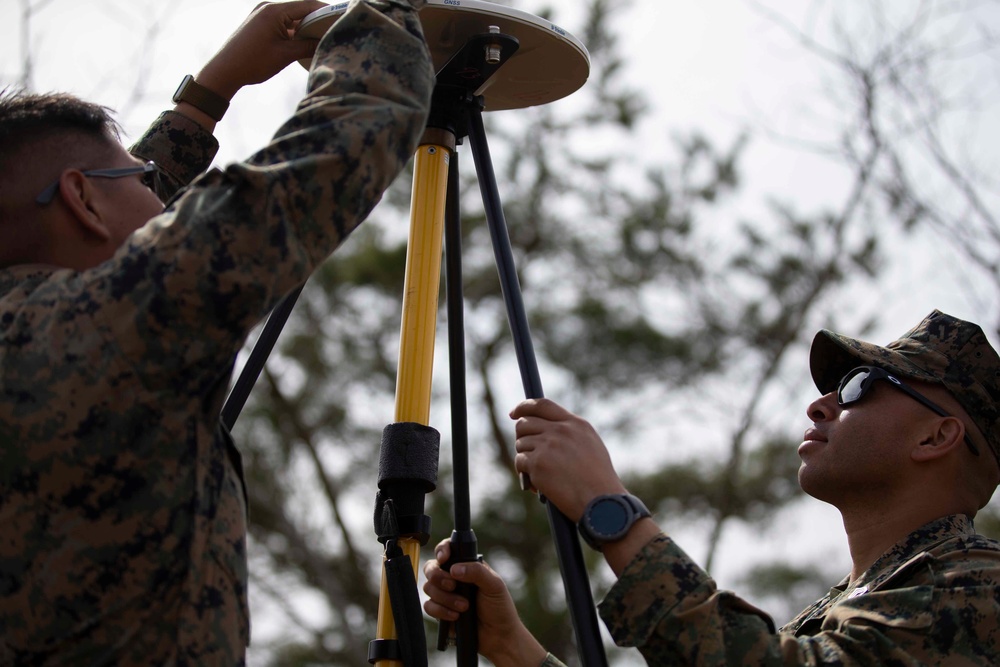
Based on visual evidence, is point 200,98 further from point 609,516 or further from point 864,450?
point 864,450

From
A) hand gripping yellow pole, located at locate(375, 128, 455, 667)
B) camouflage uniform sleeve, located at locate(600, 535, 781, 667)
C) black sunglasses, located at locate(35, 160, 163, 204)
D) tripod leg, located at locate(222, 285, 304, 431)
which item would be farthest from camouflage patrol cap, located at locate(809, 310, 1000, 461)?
black sunglasses, located at locate(35, 160, 163, 204)

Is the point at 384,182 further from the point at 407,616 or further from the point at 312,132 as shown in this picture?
the point at 407,616

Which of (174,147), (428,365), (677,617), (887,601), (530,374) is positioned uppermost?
(174,147)

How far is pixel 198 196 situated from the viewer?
1.74 meters

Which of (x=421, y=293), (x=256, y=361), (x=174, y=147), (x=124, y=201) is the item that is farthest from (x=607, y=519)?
(x=174, y=147)

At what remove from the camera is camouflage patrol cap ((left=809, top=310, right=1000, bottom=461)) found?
306 centimetres

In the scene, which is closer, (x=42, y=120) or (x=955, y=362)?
(x=42, y=120)

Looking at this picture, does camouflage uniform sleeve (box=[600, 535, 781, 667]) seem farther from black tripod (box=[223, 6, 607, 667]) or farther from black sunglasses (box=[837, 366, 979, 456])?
black sunglasses (box=[837, 366, 979, 456])

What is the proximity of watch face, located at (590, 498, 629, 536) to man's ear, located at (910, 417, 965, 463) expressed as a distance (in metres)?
1.27

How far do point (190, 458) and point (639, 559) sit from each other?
2.84 feet

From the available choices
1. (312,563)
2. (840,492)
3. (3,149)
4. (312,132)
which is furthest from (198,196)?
(312,563)

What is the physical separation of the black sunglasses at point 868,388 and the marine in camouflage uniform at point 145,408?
1832 millimetres

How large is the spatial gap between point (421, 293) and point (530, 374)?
37cm

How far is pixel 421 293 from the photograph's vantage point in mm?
2404
